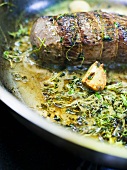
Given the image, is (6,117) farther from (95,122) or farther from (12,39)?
(12,39)

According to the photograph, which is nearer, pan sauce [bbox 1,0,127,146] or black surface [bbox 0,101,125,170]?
black surface [bbox 0,101,125,170]

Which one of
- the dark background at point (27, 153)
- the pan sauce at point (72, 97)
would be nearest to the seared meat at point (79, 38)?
the pan sauce at point (72, 97)

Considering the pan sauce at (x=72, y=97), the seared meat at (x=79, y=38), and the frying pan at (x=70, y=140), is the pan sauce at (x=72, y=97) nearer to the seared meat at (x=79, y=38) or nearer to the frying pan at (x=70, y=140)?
the seared meat at (x=79, y=38)

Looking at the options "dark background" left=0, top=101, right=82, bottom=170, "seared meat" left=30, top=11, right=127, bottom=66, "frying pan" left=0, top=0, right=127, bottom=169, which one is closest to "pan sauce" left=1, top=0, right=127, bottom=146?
"seared meat" left=30, top=11, right=127, bottom=66

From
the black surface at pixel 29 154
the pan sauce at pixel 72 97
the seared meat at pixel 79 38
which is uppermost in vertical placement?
the seared meat at pixel 79 38

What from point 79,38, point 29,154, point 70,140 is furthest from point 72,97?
point 70,140

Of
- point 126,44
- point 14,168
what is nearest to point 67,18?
point 126,44

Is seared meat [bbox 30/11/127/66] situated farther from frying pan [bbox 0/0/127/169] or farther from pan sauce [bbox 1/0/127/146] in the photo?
frying pan [bbox 0/0/127/169]
